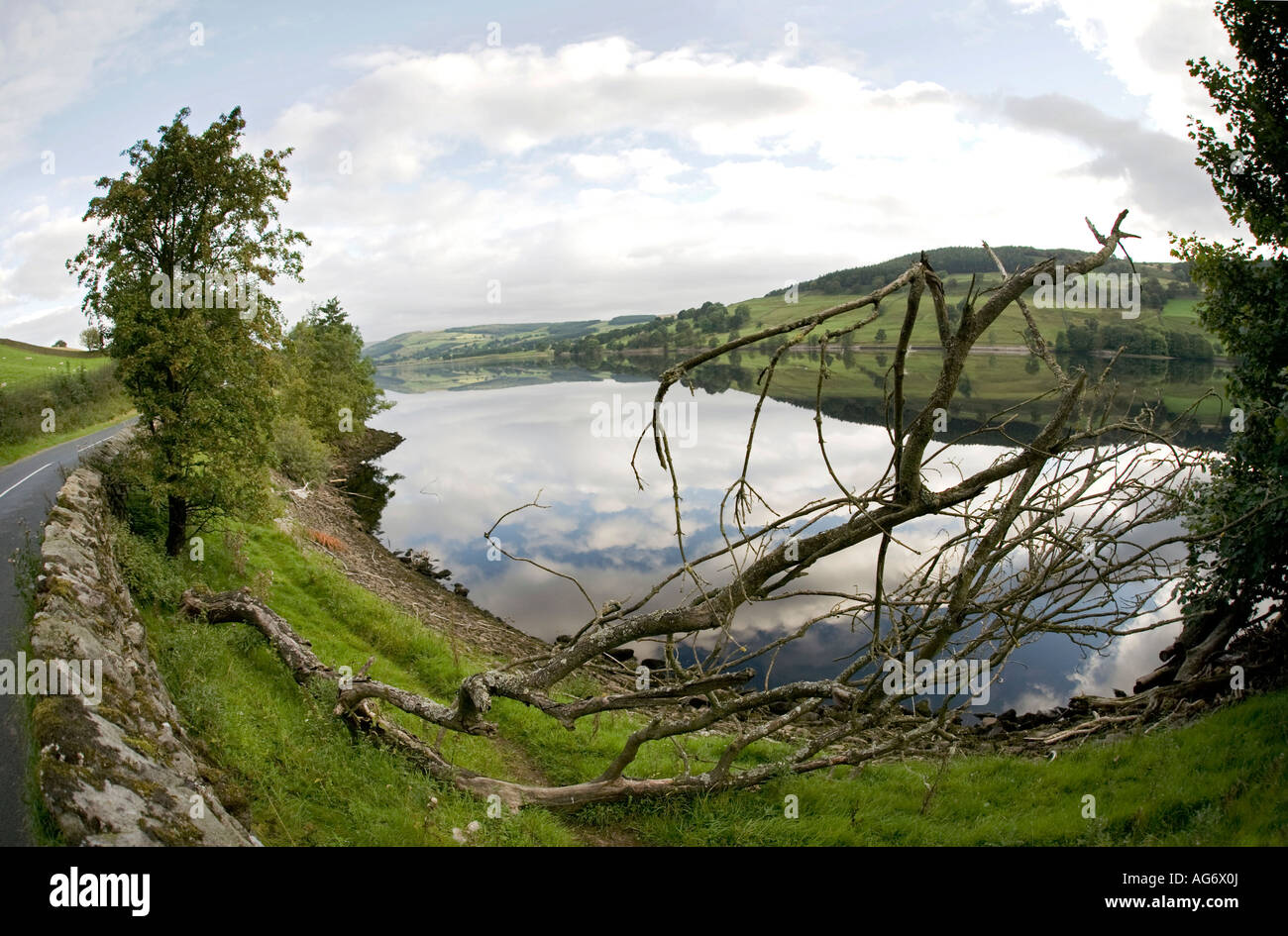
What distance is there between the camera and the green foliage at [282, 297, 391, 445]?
4119 centimetres

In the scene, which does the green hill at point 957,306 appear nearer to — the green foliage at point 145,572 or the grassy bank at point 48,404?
the green foliage at point 145,572

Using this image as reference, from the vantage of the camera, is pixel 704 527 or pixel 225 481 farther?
pixel 704 527

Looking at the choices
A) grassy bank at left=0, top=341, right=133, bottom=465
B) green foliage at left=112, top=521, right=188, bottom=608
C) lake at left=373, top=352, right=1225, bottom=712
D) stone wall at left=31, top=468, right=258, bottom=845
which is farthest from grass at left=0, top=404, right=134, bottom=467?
stone wall at left=31, top=468, right=258, bottom=845

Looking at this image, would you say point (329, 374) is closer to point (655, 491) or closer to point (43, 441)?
point (43, 441)

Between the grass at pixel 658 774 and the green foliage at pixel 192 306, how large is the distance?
1919 mm

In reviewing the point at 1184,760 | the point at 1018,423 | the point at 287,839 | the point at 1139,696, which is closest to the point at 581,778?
the point at 287,839

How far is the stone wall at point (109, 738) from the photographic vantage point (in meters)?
4.19

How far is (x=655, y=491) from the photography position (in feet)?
109

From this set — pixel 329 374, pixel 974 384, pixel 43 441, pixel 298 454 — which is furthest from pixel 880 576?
pixel 974 384

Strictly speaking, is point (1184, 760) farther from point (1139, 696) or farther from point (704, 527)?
point (704, 527)

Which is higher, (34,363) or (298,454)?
(34,363)

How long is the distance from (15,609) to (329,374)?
3876 cm

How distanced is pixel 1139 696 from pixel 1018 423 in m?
32.5
